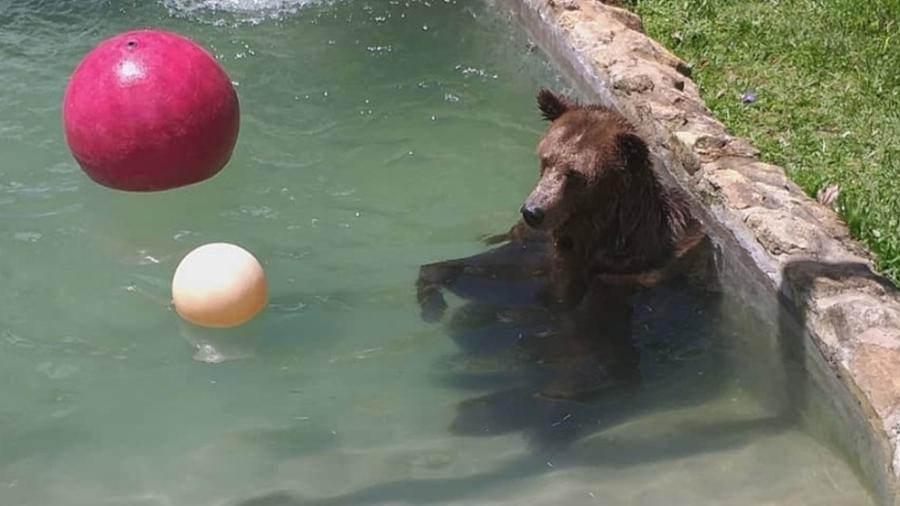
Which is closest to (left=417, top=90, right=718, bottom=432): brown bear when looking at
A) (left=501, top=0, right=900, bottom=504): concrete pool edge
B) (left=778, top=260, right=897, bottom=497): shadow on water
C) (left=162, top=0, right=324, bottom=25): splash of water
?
(left=501, top=0, right=900, bottom=504): concrete pool edge

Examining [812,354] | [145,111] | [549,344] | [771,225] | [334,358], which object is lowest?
[334,358]

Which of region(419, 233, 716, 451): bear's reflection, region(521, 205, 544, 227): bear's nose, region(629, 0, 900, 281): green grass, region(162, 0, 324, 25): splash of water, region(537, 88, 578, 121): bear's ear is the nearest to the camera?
region(419, 233, 716, 451): bear's reflection

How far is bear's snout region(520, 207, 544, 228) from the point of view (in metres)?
5.73

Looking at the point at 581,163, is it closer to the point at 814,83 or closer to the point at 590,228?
the point at 590,228

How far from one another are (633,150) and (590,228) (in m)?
0.43

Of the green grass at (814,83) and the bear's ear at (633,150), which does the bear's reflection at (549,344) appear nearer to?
the bear's ear at (633,150)

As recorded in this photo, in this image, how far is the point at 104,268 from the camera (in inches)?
260

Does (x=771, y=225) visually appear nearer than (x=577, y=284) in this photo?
Yes

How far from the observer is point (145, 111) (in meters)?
5.25

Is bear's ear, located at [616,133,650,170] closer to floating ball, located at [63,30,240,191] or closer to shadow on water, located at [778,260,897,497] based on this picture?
shadow on water, located at [778,260,897,497]

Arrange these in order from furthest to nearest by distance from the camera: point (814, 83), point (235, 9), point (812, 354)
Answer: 1. point (235, 9)
2. point (814, 83)
3. point (812, 354)

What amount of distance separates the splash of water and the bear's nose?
4869mm

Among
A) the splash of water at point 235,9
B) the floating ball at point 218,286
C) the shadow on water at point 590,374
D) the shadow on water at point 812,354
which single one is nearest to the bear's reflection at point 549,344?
the shadow on water at point 590,374

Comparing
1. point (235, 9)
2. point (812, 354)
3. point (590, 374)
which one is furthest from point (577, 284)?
point (235, 9)
